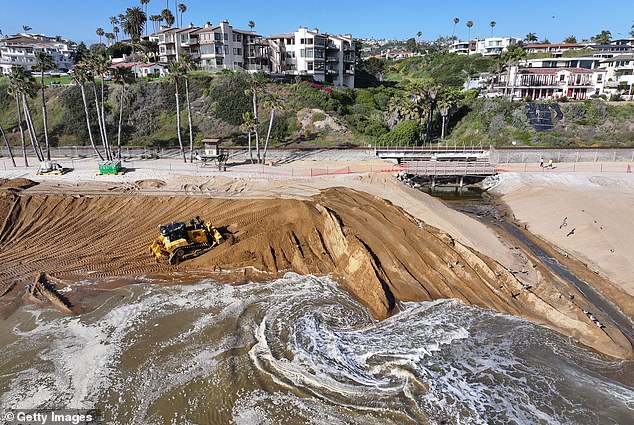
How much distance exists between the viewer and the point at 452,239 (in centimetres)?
2603

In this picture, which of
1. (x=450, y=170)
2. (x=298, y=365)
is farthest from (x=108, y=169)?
(x=450, y=170)

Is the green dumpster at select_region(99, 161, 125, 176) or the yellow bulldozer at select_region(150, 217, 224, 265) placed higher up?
the green dumpster at select_region(99, 161, 125, 176)

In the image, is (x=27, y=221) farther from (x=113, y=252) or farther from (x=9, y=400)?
(x=9, y=400)

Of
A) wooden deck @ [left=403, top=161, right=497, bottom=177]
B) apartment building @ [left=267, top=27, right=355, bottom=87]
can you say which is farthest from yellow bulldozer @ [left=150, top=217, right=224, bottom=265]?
apartment building @ [left=267, top=27, right=355, bottom=87]

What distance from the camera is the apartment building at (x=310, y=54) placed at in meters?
77.9

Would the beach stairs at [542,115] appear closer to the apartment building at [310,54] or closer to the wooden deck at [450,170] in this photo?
the wooden deck at [450,170]

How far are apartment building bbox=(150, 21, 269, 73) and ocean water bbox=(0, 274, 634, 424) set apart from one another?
64830mm

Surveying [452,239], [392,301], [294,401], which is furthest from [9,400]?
[452,239]

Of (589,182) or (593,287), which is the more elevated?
(589,182)

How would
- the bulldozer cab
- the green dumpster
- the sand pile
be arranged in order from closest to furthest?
the sand pile
the bulldozer cab
the green dumpster

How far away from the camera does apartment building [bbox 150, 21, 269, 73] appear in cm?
7638

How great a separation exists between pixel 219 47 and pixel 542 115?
5444 centimetres

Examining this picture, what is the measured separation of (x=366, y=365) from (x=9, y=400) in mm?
12949

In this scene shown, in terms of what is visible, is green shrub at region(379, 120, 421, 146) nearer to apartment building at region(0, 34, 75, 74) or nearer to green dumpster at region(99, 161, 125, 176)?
green dumpster at region(99, 161, 125, 176)
